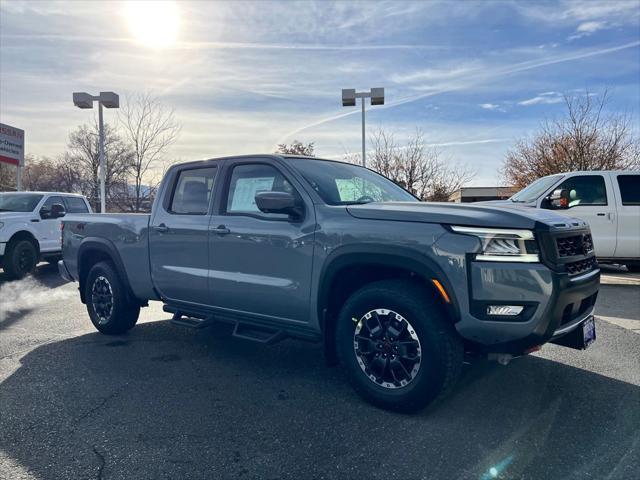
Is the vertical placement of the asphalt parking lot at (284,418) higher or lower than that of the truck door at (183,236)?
lower

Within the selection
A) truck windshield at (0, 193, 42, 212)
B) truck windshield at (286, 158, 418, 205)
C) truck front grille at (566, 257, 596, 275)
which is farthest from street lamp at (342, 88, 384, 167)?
truck front grille at (566, 257, 596, 275)

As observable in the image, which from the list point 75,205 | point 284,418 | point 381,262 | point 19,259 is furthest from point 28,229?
point 381,262

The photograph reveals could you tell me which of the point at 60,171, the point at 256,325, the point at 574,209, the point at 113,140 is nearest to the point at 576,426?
the point at 256,325

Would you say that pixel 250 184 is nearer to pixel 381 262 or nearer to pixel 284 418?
pixel 381 262

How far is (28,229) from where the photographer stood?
10188mm

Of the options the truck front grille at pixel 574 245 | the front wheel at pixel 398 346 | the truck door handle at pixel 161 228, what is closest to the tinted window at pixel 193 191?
the truck door handle at pixel 161 228

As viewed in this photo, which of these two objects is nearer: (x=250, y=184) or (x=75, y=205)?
(x=250, y=184)

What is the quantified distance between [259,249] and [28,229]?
27.0 feet

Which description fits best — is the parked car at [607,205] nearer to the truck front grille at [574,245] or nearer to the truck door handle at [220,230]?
the truck front grille at [574,245]

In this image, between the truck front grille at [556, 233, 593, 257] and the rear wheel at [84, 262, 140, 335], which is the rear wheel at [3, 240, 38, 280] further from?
the truck front grille at [556, 233, 593, 257]

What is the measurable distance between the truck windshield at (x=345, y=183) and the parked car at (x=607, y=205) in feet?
16.3

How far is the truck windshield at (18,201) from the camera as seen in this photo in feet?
34.6

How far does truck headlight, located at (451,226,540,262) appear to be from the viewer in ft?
9.99

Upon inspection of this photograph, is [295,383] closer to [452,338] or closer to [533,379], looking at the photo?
[452,338]
